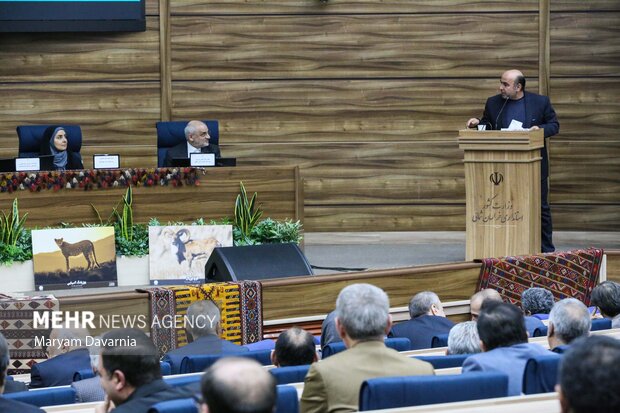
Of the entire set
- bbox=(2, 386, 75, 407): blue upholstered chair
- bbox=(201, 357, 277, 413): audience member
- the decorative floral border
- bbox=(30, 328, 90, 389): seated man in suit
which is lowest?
bbox=(30, 328, 90, 389): seated man in suit

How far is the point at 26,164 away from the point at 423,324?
388 cm

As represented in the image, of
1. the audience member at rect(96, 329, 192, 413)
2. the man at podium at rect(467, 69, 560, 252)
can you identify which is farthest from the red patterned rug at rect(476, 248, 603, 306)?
the audience member at rect(96, 329, 192, 413)

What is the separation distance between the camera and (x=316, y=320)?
5.76 m

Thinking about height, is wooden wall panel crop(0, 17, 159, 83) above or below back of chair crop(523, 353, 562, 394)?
above

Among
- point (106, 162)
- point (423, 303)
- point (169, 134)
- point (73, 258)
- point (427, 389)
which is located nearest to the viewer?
point (427, 389)

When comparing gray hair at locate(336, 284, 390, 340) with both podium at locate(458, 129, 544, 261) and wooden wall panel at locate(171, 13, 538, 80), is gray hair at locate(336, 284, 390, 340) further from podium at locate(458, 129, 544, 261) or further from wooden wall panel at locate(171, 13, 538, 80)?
wooden wall panel at locate(171, 13, 538, 80)

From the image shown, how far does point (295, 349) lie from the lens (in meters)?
3.53

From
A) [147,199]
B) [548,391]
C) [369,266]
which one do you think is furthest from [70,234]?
[548,391]

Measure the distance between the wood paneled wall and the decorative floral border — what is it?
1761mm

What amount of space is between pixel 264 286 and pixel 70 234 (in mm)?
2332

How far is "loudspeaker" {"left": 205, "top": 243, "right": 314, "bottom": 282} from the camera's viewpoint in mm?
5992

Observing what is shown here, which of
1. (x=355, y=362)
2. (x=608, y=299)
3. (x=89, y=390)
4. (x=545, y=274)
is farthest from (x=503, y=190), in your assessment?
(x=355, y=362)

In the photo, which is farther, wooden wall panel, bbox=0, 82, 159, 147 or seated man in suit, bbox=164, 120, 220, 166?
wooden wall panel, bbox=0, 82, 159, 147

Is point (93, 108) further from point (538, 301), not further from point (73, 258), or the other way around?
point (538, 301)
